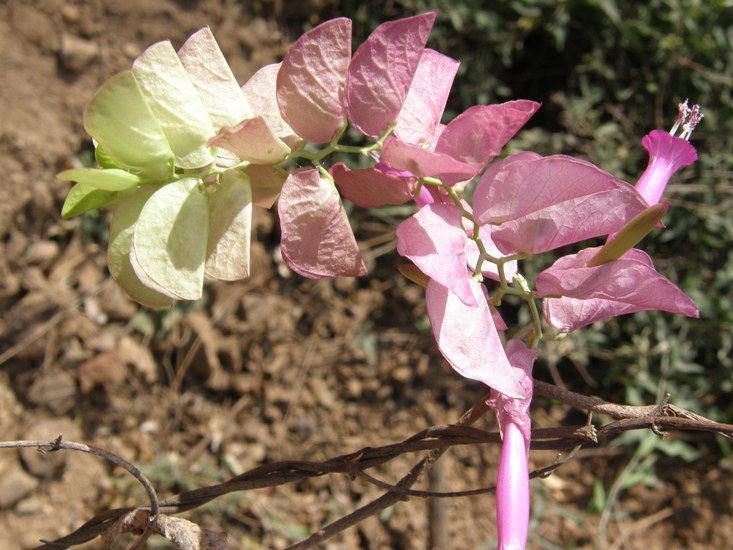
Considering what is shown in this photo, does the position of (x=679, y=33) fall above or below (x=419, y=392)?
above

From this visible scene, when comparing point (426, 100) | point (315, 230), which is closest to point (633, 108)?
point (426, 100)

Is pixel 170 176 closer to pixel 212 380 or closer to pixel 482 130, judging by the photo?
pixel 482 130

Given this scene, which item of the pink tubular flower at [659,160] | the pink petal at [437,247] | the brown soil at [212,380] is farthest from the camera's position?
the brown soil at [212,380]

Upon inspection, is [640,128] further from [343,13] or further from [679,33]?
[343,13]

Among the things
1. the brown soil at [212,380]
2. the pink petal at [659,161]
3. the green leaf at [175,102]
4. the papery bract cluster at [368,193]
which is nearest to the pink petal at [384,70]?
the papery bract cluster at [368,193]

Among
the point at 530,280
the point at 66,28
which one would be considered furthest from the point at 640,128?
the point at 66,28

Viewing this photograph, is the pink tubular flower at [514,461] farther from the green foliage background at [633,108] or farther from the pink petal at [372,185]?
the green foliage background at [633,108]

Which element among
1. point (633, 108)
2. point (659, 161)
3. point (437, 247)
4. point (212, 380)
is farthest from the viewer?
point (633, 108)
